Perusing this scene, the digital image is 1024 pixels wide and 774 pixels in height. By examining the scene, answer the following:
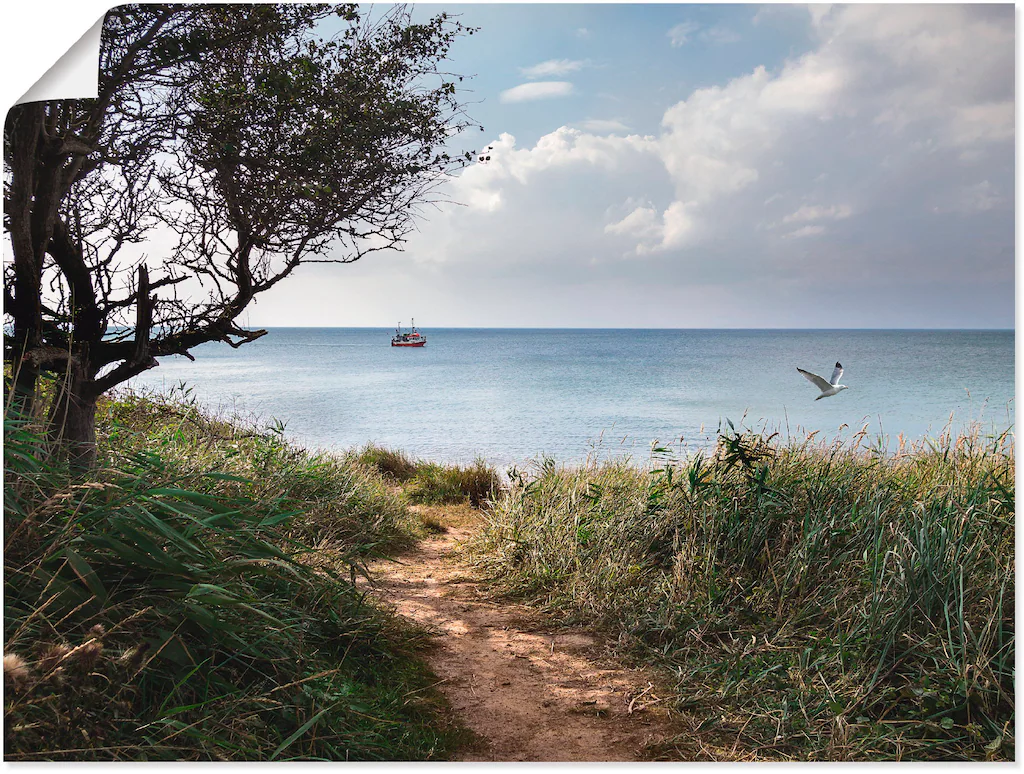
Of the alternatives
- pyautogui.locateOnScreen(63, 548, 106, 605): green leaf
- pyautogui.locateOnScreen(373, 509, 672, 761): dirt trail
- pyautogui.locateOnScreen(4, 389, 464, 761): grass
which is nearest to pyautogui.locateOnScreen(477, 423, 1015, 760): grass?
pyautogui.locateOnScreen(373, 509, 672, 761): dirt trail

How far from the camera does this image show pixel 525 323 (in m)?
3.88

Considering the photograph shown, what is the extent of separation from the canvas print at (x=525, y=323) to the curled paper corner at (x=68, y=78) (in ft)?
1.77

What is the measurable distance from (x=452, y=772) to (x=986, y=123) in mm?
2823

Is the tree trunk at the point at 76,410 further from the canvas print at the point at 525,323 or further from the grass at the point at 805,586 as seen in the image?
the grass at the point at 805,586

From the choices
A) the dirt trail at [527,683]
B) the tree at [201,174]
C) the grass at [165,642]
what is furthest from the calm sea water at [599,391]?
the grass at [165,642]

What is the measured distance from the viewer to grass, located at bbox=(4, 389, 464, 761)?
1.62m

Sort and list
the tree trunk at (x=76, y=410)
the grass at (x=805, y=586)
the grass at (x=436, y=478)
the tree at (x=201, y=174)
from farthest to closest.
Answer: the grass at (x=436, y=478), the tree trunk at (x=76, y=410), the tree at (x=201, y=174), the grass at (x=805, y=586)

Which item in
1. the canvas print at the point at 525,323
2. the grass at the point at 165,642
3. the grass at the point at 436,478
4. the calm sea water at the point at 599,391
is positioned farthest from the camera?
the grass at the point at 436,478

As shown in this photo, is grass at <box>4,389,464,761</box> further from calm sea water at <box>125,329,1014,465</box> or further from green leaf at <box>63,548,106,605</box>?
calm sea water at <box>125,329,1014,465</box>

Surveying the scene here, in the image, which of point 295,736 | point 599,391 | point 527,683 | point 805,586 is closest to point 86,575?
point 295,736

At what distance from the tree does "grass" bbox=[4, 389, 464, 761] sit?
63cm

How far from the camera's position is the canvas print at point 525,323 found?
197cm

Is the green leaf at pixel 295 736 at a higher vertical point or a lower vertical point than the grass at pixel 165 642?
lower

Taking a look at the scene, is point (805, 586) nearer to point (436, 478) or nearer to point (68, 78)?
point (68, 78)
